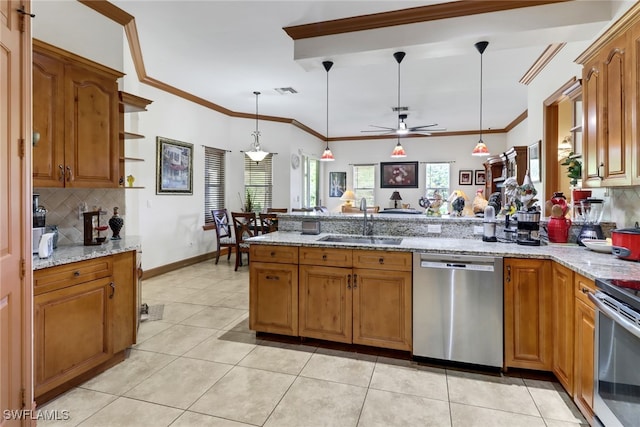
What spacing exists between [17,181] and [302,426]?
76.1 inches

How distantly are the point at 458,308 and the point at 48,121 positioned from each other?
10.7ft

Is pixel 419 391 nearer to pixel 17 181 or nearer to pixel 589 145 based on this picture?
pixel 589 145

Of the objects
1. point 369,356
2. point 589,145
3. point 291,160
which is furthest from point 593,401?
point 291,160

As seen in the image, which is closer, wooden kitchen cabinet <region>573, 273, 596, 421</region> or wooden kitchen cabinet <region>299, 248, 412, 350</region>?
wooden kitchen cabinet <region>573, 273, 596, 421</region>

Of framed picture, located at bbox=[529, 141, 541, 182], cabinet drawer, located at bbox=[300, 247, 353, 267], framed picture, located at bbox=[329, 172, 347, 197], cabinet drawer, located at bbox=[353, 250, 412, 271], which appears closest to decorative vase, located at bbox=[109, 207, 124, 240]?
cabinet drawer, located at bbox=[300, 247, 353, 267]

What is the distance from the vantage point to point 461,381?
235 centimetres

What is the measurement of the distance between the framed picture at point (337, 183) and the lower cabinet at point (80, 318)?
25.0 ft

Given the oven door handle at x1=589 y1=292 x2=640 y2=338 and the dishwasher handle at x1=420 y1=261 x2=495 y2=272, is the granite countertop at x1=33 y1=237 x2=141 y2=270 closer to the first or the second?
the dishwasher handle at x1=420 y1=261 x2=495 y2=272

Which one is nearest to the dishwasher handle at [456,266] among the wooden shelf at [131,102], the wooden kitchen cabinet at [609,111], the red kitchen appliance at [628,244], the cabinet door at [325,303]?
the cabinet door at [325,303]

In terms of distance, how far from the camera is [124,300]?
256cm

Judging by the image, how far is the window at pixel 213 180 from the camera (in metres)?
6.40

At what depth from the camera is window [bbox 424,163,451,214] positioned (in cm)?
915

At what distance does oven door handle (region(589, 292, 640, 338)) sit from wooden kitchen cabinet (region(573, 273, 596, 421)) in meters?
0.09

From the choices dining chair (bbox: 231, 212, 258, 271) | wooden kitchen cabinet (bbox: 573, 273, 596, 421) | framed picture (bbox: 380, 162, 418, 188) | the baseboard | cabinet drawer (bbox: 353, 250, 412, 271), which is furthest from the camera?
framed picture (bbox: 380, 162, 418, 188)
